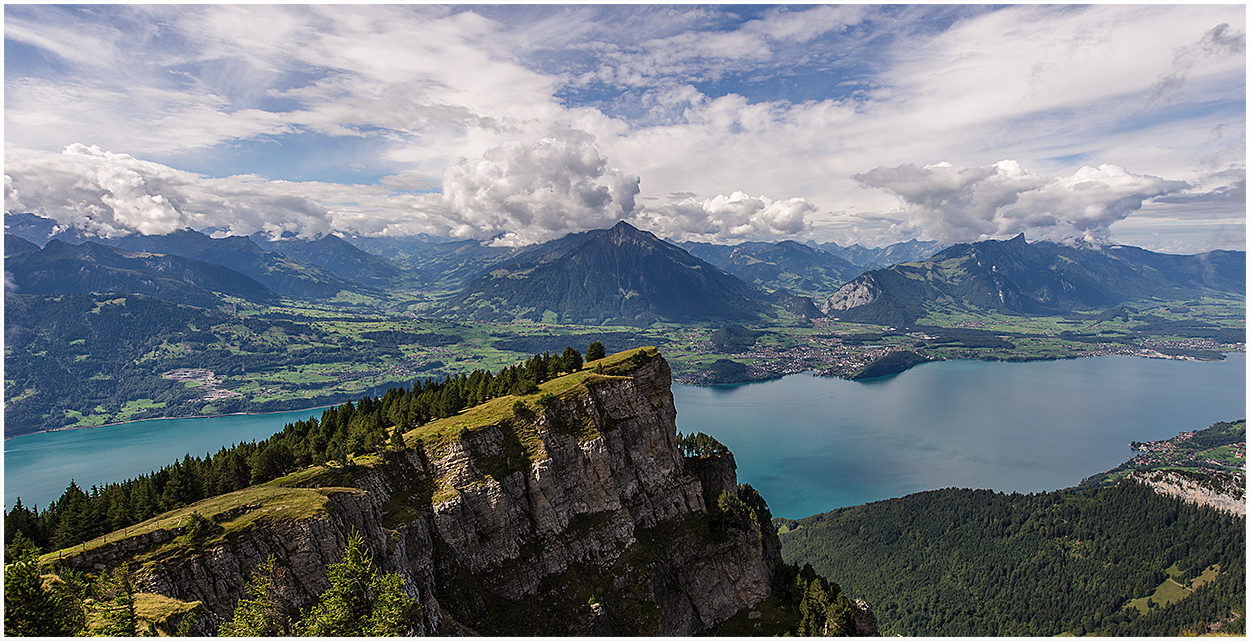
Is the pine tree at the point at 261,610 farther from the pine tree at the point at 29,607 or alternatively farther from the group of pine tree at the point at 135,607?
the pine tree at the point at 29,607

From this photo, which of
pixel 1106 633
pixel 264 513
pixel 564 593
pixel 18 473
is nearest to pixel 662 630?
pixel 564 593

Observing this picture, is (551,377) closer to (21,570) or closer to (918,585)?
(21,570)

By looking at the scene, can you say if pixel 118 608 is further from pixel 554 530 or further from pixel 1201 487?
pixel 1201 487

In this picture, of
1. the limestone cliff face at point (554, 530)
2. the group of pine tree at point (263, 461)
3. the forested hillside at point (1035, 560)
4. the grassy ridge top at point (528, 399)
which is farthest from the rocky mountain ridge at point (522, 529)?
the forested hillside at point (1035, 560)

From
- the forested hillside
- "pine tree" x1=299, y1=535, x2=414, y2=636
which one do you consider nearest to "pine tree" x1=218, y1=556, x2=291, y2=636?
"pine tree" x1=299, y1=535, x2=414, y2=636

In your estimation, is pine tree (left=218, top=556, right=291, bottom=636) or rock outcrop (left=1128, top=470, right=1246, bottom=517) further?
rock outcrop (left=1128, top=470, right=1246, bottom=517)

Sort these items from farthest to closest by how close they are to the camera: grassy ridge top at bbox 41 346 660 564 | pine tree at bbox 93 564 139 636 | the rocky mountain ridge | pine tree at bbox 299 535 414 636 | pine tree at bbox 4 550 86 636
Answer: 1. the rocky mountain ridge
2. grassy ridge top at bbox 41 346 660 564
3. pine tree at bbox 299 535 414 636
4. pine tree at bbox 93 564 139 636
5. pine tree at bbox 4 550 86 636

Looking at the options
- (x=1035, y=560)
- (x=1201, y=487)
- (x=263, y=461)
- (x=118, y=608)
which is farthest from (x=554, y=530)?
(x=1201, y=487)

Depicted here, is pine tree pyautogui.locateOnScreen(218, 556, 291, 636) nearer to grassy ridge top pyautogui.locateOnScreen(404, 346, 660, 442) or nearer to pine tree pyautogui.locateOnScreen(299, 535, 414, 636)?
pine tree pyautogui.locateOnScreen(299, 535, 414, 636)
